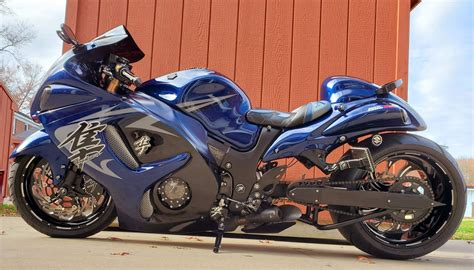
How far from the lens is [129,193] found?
2.84 m

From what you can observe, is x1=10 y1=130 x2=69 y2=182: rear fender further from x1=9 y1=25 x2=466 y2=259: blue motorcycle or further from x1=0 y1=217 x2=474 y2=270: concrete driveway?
x1=0 y1=217 x2=474 y2=270: concrete driveway

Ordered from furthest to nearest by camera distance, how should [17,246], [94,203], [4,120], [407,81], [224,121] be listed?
[4,120] < [407,81] < [94,203] < [224,121] < [17,246]

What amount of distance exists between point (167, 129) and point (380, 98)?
4.40 feet

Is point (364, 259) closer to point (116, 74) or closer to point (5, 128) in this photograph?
point (116, 74)

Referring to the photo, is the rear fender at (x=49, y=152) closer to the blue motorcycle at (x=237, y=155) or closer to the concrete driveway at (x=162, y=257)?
the blue motorcycle at (x=237, y=155)

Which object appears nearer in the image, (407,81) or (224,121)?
(224,121)

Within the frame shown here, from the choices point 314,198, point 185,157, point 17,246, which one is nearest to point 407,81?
point 314,198

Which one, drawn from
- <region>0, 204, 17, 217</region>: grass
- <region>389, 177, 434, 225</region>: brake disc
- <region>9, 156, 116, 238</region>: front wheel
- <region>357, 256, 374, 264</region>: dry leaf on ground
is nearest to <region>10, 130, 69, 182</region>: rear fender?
<region>9, 156, 116, 238</region>: front wheel

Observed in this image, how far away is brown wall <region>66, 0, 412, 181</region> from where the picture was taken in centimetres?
459

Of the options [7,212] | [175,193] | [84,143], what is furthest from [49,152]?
[7,212]

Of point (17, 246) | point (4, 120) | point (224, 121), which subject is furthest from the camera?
point (4, 120)

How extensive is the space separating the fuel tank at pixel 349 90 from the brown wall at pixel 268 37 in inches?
59.9


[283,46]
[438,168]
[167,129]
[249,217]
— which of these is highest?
[283,46]

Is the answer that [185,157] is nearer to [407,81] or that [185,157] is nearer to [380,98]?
[380,98]
